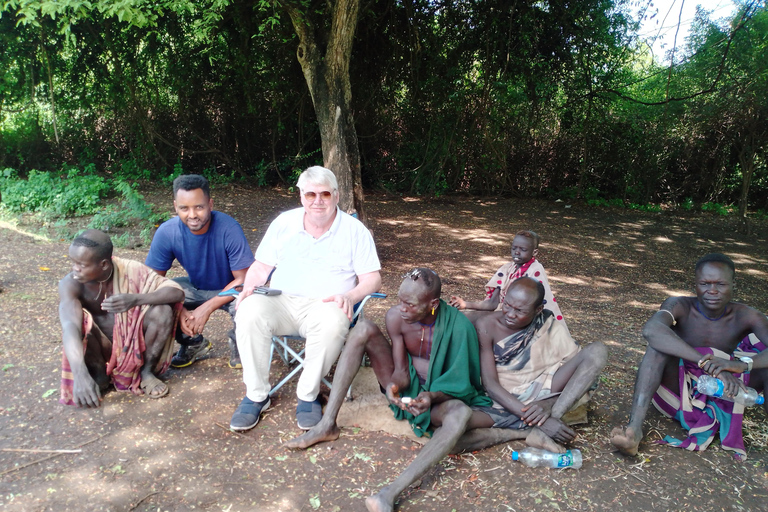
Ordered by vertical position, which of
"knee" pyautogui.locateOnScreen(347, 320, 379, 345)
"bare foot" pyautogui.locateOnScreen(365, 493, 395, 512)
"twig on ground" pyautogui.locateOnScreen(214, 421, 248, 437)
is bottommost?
"twig on ground" pyautogui.locateOnScreen(214, 421, 248, 437)

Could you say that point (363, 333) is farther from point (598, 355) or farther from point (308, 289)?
point (598, 355)

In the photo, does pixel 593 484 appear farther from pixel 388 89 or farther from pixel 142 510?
pixel 388 89

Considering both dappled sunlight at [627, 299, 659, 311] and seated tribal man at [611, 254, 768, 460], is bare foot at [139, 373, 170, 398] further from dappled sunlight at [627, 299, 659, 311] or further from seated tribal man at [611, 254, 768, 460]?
dappled sunlight at [627, 299, 659, 311]

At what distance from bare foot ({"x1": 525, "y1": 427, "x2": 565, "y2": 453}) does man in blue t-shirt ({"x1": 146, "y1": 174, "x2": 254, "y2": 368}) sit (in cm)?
203

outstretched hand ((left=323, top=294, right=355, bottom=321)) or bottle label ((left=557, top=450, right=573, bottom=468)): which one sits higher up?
outstretched hand ((left=323, top=294, right=355, bottom=321))

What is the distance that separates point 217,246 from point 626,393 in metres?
2.94

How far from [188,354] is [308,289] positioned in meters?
1.08

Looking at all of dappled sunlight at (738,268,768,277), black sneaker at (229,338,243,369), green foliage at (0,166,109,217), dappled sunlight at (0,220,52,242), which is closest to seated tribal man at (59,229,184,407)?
black sneaker at (229,338,243,369)

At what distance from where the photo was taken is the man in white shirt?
10.1 feet

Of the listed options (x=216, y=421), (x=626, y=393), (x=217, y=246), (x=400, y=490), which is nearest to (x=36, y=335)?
(x=217, y=246)

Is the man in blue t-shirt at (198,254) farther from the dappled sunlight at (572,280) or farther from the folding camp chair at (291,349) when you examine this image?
the dappled sunlight at (572,280)

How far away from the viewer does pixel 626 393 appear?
11.7 ft

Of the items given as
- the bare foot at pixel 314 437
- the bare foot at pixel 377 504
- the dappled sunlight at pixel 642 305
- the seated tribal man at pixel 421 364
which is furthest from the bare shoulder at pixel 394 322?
the dappled sunlight at pixel 642 305

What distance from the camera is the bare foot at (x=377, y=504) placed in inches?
91.8
